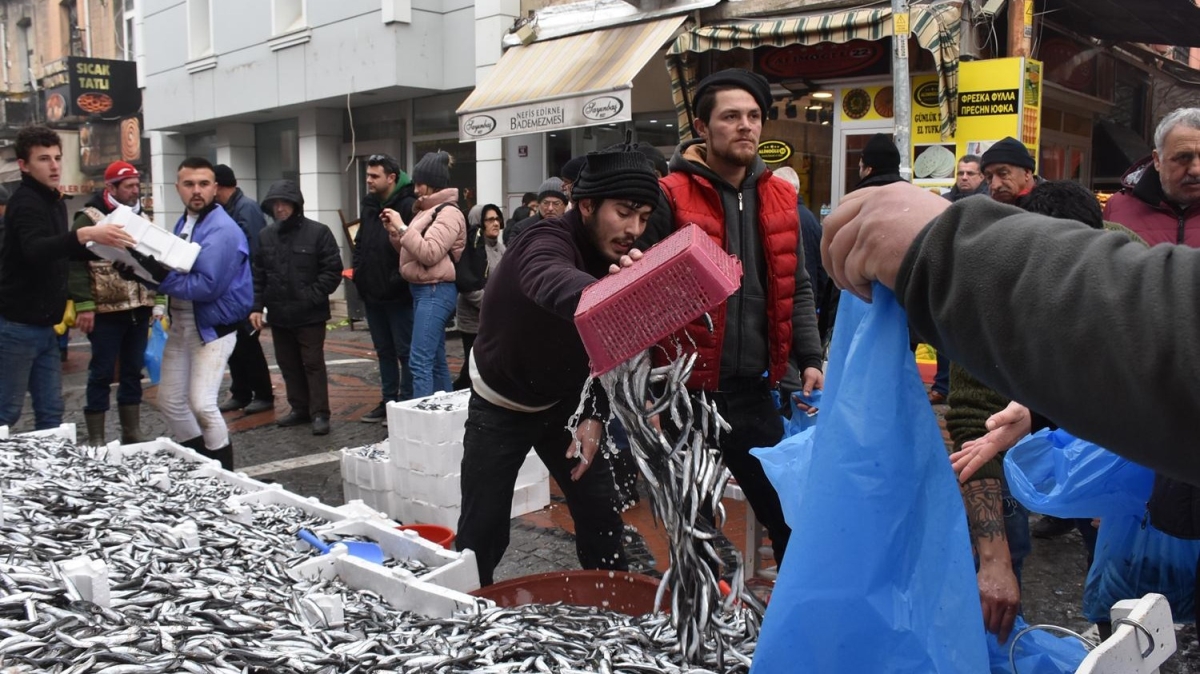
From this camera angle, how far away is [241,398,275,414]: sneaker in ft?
27.8

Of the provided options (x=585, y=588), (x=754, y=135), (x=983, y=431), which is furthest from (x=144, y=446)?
(x=983, y=431)

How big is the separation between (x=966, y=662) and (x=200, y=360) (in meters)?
5.17

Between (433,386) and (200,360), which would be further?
(433,386)

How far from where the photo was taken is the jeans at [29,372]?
220 inches

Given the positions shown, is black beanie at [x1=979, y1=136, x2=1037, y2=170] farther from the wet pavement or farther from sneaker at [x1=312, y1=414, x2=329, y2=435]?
sneaker at [x1=312, y1=414, x2=329, y2=435]

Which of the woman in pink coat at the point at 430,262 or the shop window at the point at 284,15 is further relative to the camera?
the shop window at the point at 284,15

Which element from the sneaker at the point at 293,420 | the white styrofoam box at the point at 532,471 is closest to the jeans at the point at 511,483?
the white styrofoam box at the point at 532,471

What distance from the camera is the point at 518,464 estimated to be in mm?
3471

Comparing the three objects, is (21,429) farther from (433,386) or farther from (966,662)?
(966,662)

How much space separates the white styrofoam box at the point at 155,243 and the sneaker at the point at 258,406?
3.26 m

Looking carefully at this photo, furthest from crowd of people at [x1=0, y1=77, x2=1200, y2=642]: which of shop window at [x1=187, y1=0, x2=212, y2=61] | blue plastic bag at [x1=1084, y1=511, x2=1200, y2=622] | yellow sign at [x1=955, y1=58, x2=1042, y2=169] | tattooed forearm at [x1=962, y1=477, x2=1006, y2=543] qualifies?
shop window at [x1=187, y1=0, x2=212, y2=61]

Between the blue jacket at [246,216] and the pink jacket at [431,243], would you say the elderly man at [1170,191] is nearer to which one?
the pink jacket at [431,243]

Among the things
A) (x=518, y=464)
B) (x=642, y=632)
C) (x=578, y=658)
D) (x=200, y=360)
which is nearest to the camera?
(x=578, y=658)

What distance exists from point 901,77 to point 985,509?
7529 mm
